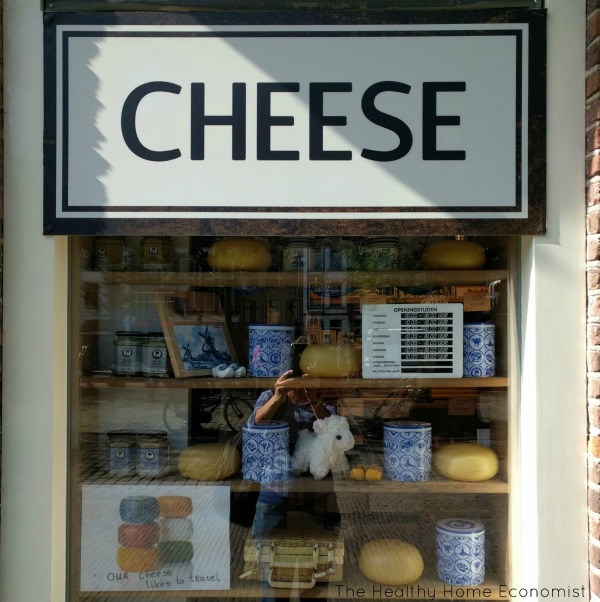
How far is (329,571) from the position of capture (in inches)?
84.6

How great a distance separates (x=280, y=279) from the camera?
2178 millimetres

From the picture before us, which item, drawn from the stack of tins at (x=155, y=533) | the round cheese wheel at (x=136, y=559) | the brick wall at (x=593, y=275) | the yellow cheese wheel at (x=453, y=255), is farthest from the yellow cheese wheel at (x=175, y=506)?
the brick wall at (x=593, y=275)

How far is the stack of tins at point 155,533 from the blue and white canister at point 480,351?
3.66ft

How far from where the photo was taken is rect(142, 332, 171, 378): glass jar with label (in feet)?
7.18

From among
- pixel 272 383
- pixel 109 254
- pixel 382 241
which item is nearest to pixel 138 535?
pixel 272 383

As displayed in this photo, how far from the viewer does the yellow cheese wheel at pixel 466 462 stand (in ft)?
6.93

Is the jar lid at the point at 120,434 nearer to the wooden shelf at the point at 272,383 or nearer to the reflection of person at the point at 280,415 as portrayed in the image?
the wooden shelf at the point at 272,383

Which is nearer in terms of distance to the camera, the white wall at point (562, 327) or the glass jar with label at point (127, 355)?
the white wall at point (562, 327)

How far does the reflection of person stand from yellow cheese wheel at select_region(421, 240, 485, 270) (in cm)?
62

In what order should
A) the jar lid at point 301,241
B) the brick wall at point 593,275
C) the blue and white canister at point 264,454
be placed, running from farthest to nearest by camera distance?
the blue and white canister at point 264,454
the jar lid at point 301,241
the brick wall at point 593,275

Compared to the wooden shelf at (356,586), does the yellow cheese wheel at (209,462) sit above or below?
above

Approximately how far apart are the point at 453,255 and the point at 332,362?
0.57 meters

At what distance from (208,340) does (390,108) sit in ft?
3.36

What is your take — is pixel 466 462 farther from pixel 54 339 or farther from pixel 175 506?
pixel 54 339
